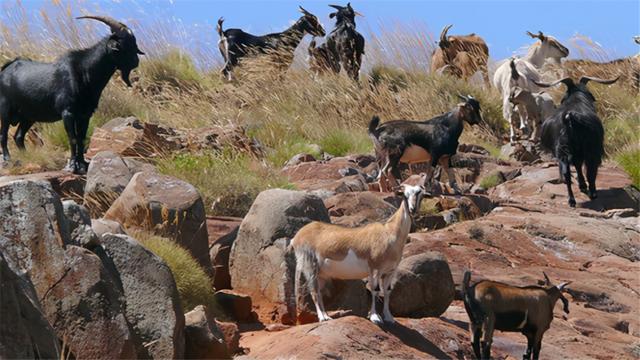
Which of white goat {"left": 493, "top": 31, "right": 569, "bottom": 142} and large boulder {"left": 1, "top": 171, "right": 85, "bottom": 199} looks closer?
large boulder {"left": 1, "top": 171, "right": 85, "bottom": 199}

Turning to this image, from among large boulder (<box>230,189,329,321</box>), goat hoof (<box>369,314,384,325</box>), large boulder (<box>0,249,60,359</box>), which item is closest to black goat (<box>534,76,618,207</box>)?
large boulder (<box>230,189,329,321</box>)

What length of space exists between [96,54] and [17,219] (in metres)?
6.19

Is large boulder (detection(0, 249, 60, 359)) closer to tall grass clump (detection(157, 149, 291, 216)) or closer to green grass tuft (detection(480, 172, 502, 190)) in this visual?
tall grass clump (detection(157, 149, 291, 216))

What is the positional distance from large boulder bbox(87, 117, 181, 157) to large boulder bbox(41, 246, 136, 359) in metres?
7.51

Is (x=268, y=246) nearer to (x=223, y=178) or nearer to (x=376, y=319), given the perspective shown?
(x=376, y=319)

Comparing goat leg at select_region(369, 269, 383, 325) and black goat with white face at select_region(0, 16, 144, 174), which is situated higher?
black goat with white face at select_region(0, 16, 144, 174)

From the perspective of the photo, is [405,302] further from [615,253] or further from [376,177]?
[376,177]

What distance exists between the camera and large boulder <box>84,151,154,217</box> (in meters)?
11.9

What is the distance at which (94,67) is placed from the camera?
45.4ft

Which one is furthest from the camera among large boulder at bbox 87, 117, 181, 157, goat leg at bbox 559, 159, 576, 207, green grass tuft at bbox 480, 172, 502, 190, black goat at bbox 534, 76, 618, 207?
green grass tuft at bbox 480, 172, 502, 190

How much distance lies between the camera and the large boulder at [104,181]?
1191cm

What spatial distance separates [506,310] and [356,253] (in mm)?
1155

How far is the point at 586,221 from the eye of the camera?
46.2 ft

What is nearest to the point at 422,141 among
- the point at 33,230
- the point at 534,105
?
the point at 534,105
